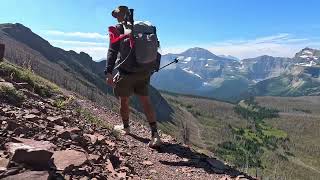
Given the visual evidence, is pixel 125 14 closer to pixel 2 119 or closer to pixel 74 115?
pixel 74 115

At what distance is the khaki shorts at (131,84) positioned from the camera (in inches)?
440

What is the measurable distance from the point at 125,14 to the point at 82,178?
16.2 feet

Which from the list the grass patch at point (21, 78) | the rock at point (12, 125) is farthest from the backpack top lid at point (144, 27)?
the grass patch at point (21, 78)

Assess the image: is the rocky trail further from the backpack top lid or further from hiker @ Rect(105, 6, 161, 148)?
the backpack top lid

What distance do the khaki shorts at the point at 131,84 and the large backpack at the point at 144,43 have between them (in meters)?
0.43

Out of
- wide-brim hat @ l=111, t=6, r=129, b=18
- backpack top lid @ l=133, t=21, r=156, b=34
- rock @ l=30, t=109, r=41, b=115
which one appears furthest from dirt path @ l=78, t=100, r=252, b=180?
wide-brim hat @ l=111, t=6, r=129, b=18

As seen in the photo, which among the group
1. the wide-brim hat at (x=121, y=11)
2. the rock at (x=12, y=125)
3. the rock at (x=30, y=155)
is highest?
the wide-brim hat at (x=121, y=11)

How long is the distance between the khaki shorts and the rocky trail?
3.43 ft

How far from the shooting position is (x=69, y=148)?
8.40m

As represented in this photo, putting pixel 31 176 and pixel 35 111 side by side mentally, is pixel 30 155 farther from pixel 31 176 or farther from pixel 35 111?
pixel 35 111

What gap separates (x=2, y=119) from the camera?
8727 mm

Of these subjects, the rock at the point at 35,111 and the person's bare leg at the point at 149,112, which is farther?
the person's bare leg at the point at 149,112

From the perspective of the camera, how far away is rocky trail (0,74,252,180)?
6934 mm

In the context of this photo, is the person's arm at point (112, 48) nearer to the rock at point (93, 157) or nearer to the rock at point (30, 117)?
the rock at point (30, 117)
